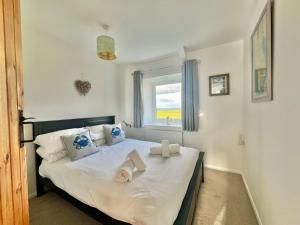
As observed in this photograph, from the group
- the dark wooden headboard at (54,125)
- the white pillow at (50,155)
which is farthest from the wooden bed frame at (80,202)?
the white pillow at (50,155)

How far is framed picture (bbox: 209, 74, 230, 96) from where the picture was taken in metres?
2.76

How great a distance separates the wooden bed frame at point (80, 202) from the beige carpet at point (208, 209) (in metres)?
0.15

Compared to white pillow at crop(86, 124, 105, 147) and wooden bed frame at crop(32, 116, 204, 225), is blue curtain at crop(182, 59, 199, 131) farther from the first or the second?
white pillow at crop(86, 124, 105, 147)

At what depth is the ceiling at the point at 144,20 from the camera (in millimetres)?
1731

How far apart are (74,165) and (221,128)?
103 inches

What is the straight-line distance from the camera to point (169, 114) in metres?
3.72

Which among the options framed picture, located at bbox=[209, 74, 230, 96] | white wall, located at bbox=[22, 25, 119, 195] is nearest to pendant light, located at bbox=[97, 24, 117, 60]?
white wall, located at bbox=[22, 25, 119, 195]

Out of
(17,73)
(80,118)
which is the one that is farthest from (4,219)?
(80,118)

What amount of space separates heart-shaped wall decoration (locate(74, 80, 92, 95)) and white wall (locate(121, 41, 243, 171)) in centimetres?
205

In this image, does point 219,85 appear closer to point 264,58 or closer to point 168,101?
point 168,101

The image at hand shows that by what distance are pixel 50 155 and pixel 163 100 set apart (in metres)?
2.68

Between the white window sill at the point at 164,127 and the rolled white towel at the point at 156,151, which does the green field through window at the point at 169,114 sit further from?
the rolled white towel at the point at 156,151

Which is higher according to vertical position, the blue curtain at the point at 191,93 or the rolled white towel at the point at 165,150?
the blue curtain at the point at 191,93

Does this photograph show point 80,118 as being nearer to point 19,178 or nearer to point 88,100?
point 88,100
